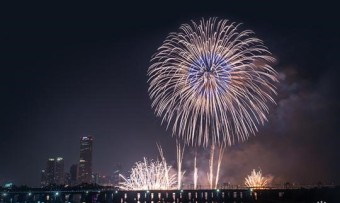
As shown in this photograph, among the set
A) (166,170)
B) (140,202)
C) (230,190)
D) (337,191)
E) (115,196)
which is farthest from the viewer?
(115,196)

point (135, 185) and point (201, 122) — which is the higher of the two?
point (201, 122)

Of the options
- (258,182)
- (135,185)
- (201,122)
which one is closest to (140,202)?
(258,182)

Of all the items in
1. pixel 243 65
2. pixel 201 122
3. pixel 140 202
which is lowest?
pixel 140 202

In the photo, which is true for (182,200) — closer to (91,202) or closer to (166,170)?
(91,202)

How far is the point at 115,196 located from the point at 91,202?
50.4 ft

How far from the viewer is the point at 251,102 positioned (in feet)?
193

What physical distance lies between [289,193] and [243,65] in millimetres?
92317

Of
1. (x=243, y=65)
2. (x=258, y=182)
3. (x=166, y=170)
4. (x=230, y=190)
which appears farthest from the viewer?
(x=230, y=190)

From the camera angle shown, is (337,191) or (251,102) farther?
(337,191)

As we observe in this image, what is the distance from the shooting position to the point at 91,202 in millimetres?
198625

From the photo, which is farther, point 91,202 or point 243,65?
point 91,202

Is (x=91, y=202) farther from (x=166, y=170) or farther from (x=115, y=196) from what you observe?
(x=166, y=170)

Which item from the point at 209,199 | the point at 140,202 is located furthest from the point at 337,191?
the point at 140,202

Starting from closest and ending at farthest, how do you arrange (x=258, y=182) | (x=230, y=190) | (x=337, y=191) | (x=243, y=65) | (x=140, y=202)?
(x=243, y=65) < (x=337, y=191) < (x=258, y=182) < (x=230, y=190) < (x=140, y=202)
